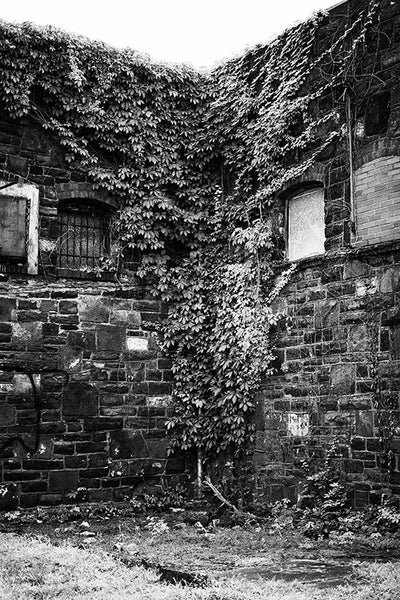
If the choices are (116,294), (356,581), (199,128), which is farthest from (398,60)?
(356,581)

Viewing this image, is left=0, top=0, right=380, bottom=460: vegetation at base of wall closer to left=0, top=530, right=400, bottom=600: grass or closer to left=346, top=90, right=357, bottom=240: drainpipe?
left=346, top=90, right=357, bottom=240: drainpipe

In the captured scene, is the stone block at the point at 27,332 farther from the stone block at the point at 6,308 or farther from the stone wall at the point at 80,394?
the stone block at the point at 6,308

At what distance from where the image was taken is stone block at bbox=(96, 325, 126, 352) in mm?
11281

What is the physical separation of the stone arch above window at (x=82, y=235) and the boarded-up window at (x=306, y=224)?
282 cm

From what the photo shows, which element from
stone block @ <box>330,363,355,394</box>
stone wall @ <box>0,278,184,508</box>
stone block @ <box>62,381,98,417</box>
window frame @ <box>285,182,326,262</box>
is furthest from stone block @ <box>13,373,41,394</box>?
stone block @ <box>330,363,355,394</box>

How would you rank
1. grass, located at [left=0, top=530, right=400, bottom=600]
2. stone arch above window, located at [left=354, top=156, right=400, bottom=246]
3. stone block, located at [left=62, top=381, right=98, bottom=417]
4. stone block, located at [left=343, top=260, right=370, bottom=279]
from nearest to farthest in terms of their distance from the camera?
grass, located at [left=0, top=530, right=400, bottom=600] → stone arch above window, located at [left=354, top=156, right=400, bottom=246] → stone block, located at [left=343, top=260, right=370, bottom=279] → stone block, located at [left=62, top=381, right=98, bottom=417]

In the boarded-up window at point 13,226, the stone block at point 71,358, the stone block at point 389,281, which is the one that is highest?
the boarded-up window at point 13,226

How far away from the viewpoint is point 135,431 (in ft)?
37.5

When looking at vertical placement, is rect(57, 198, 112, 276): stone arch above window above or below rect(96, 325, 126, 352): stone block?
above

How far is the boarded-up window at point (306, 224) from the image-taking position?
34.0ft

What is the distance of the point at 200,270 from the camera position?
11.9m

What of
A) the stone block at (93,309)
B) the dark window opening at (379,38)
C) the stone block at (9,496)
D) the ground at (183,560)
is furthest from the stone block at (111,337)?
the dark window opening at (379,38)

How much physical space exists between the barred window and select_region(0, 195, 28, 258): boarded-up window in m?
0.62

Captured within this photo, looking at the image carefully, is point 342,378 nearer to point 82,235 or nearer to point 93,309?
point 93,309
